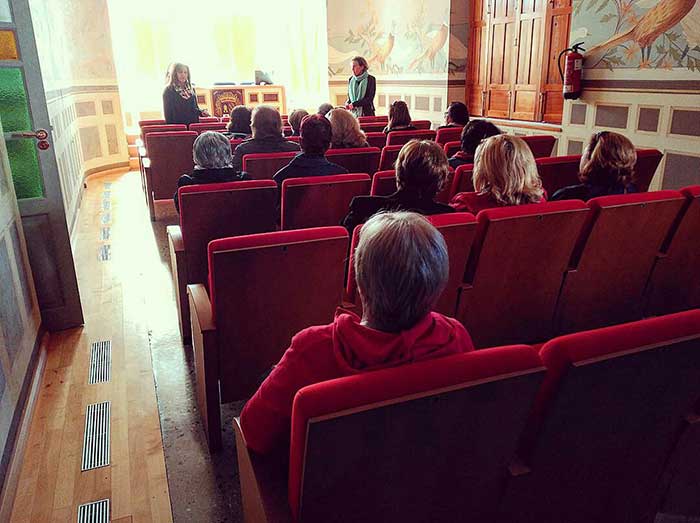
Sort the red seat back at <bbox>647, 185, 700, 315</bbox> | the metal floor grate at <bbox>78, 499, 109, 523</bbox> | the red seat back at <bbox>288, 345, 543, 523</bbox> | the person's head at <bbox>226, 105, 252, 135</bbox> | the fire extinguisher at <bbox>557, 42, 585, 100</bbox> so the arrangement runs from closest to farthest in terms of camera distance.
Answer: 1. the red seat back at <bbox>288, 345, 543, 523</bbox>
2. the metal floor grate at <bbox>78, 499, 109, 523</bbox>
3. the red seat back at <bbox>647, 185, 700, 315</bbox>
4. the person's head at <bbox>226, 105, 252, 135</bbox>
5. the fire extinguisher at <bbox>557, 42, 585, 100</bbox>

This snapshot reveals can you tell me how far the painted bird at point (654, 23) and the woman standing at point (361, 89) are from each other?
291cm

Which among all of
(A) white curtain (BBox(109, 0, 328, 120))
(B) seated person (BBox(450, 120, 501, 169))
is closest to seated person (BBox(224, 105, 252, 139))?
(B) seated person (BBox(450, 120, 501, 169))

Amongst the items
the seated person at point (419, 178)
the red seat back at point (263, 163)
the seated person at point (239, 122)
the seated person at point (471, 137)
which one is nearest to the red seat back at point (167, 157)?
the seated person at point (239, 122)

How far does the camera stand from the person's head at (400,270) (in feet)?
3.28

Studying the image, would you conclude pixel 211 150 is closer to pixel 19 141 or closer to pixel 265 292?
pixel 19 141

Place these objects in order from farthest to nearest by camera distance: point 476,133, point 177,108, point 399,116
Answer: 1. point 177,108
2. point 399,116
3. point 476,133

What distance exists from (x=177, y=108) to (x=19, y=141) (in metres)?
3.44

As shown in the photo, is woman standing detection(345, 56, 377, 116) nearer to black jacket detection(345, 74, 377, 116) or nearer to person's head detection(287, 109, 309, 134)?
black jacket detection(345, 74, 377, 116)

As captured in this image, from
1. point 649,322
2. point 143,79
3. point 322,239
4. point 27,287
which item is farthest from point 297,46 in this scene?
point 649,322

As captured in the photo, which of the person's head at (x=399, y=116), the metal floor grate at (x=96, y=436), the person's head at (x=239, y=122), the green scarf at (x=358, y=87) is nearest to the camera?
the metal floor grate at (x=96, y=436)

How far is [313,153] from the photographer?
123 inches

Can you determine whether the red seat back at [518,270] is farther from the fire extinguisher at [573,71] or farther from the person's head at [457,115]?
the fire extinguisher at [573,71]

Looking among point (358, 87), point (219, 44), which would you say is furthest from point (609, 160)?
point (219, 44)

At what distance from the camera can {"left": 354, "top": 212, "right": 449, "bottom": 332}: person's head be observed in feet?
3.28
